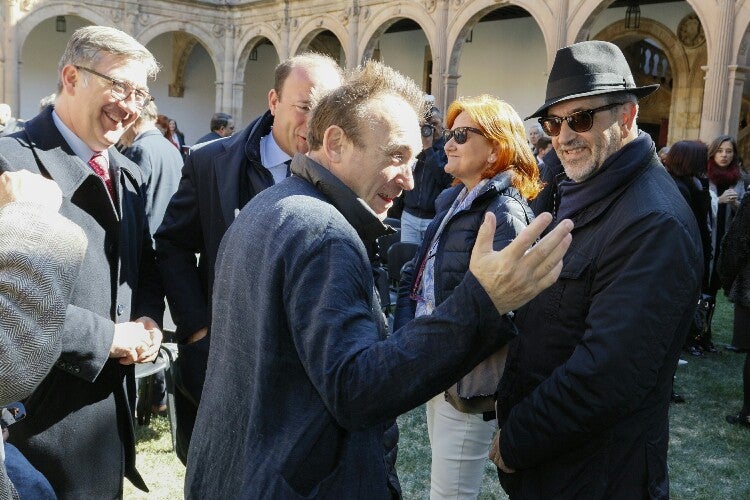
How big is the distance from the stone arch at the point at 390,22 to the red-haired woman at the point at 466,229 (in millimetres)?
12959

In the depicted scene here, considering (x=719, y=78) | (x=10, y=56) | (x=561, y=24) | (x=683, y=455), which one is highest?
(x=561, y=24)

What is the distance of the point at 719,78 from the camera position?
10.8m

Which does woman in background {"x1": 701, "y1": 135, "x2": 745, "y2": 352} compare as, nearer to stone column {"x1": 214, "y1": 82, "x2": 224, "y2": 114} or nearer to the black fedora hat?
the black fedora hat

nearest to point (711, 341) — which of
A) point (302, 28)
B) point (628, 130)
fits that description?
point (628, 130)

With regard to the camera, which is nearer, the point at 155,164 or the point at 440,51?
the point at 155,164

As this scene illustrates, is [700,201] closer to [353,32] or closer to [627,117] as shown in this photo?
[627,117]

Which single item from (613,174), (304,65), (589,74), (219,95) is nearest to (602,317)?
(613,174)

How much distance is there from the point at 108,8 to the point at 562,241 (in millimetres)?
20737

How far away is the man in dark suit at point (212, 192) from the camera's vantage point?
102 inches

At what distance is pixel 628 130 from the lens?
83.2 inches

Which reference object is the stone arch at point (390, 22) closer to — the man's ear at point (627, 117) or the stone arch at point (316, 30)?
the stone arch at point (316, 30)

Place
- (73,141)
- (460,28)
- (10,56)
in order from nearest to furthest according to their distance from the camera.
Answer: (73,141) < (460,28) < (10,56)

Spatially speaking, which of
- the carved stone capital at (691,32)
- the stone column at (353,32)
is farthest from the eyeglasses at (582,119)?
the stone column at (353,32)

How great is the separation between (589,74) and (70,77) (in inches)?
65.2
